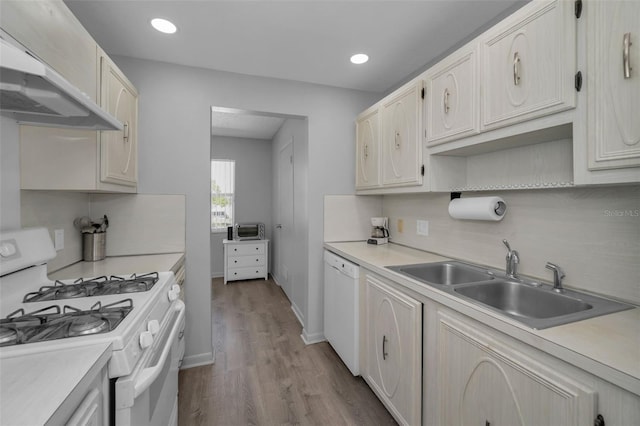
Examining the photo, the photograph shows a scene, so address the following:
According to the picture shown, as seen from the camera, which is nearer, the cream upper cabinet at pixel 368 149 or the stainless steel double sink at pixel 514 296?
the stainless steel double sink at pixel 514 296

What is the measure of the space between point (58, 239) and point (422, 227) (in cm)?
255

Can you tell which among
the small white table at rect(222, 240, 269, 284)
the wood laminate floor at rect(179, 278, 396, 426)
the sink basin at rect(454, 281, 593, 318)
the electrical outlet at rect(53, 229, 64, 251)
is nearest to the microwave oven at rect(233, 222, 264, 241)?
the small white table at rect(222, 240, 269, 284)

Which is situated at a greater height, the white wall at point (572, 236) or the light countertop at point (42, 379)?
the white wall at point (572, 236)

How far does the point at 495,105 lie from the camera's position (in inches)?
53.4

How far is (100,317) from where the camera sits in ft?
3.10

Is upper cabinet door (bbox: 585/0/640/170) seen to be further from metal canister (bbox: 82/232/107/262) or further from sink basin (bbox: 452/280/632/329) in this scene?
metal canister (bbox: 82/232/107/262)

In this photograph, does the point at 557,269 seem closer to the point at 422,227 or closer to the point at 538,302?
the point at 538,302

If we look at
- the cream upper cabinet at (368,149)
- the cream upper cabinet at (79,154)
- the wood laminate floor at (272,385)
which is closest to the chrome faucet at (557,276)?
the wood laminate floor at (272,385)

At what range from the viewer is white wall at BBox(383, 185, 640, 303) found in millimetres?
1132

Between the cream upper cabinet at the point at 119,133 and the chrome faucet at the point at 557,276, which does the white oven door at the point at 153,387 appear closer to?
the cream upper cabinet at the point at 119,133

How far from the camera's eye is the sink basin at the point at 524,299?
1235 millimetres

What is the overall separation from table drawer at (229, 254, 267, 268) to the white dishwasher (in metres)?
2.39

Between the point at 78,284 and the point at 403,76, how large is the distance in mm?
2797

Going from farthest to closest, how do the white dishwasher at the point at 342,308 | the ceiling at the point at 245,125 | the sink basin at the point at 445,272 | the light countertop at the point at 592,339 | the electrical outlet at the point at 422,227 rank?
the ceiling at the point at 245,125
the electrical outlet at the point at 422,227
the white dishwasher at the point at 342,308
the sink basin at the point at 445,272
the light countertop at the point at 592,339
